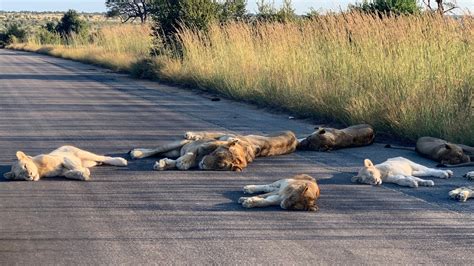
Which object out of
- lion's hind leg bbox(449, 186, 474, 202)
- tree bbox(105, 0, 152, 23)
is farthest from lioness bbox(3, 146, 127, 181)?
tree bbox(105, 0, 152, 23)

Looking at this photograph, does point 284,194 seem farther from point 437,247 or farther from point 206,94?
point 206,94

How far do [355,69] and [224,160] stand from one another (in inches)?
236

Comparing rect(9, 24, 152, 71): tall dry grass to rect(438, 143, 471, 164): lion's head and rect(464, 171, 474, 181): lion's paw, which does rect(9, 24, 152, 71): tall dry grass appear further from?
rect(464, 171, 474, 181): lion's paw

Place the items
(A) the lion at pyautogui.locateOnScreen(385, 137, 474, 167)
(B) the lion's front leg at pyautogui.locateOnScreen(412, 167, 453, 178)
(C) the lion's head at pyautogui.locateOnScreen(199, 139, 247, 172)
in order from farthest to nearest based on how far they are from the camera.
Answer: (A) the lion at pyautogui.locateOnScreen(385, 137, 474, 167) < (C) the lion's head at pyautogui.locateOnScreen(199, 139, 247, 172) < (B) the lion's front leg at pyautogui.locateOnScreen(412, 167, 453, 178)

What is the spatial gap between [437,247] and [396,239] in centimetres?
32

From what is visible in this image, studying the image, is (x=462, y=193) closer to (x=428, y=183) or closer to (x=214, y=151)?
(x=428, y=183)

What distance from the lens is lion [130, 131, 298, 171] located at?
8711 mm

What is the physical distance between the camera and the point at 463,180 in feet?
27.5

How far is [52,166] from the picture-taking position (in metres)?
8.42

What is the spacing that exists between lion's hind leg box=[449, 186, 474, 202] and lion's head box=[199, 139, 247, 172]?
227 cm

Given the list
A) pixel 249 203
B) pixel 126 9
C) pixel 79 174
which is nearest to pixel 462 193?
pixel 249 203

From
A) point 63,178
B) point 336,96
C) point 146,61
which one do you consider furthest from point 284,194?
point 146,61

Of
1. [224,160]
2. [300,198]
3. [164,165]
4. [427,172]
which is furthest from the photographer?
[164,165]

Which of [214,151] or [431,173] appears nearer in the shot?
[431,173]
